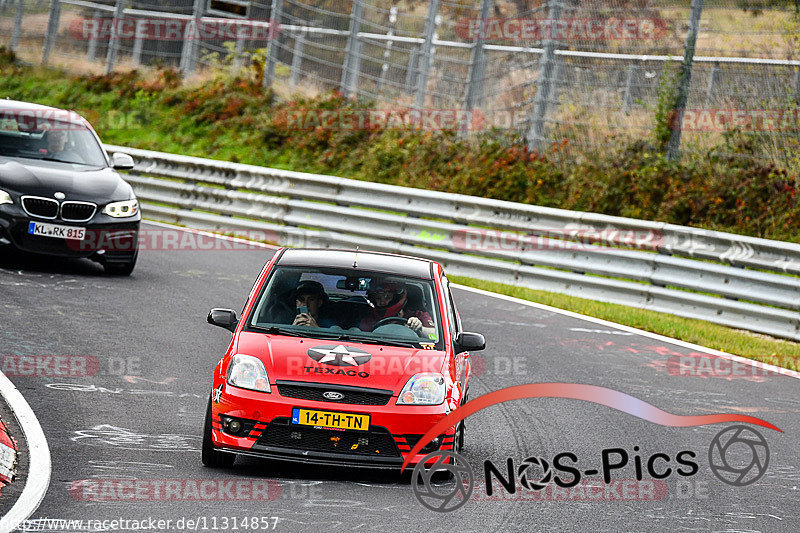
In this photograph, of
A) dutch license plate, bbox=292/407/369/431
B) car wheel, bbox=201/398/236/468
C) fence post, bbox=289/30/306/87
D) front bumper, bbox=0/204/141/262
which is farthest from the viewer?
fence post, bbox=289/30/306/87

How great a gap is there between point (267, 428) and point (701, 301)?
8.51 meters

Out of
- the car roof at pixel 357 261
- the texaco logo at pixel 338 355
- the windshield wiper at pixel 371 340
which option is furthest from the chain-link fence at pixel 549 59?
the texaco logo at pixel 338 355

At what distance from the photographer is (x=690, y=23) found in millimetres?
17828

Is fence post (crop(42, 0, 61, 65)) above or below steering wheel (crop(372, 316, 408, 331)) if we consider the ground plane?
above

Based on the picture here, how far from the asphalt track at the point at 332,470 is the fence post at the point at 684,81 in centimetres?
530

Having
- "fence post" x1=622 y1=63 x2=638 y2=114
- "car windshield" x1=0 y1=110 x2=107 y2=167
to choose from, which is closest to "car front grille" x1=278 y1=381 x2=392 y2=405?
"car windshield" x1=0 y1=110 x2=107 y2=167

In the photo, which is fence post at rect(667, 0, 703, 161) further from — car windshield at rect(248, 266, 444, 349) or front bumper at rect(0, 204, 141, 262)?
car windshield at rect(248, 266, 444, 349)

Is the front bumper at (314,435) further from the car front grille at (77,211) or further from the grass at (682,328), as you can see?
the car front grille at (77,211)

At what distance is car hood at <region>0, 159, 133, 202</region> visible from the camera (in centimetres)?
1311

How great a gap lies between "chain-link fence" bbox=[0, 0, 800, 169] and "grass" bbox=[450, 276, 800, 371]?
4660 millimetres

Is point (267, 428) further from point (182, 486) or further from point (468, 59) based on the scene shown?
point (468, 59)

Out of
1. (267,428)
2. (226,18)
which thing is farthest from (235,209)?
(267,428)

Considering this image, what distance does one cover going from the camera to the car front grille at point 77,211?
43.3ft

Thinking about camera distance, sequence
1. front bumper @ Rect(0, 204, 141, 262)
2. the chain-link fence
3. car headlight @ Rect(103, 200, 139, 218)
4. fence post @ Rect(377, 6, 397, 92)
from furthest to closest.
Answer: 1. fence post @ Rect(377, 6, 397, 92)
2. the chain-link fence
3. car headlight @ Rect(103, 200, 139, 218)
4. front bumper @ Rect(0, 204, 141, 262)
